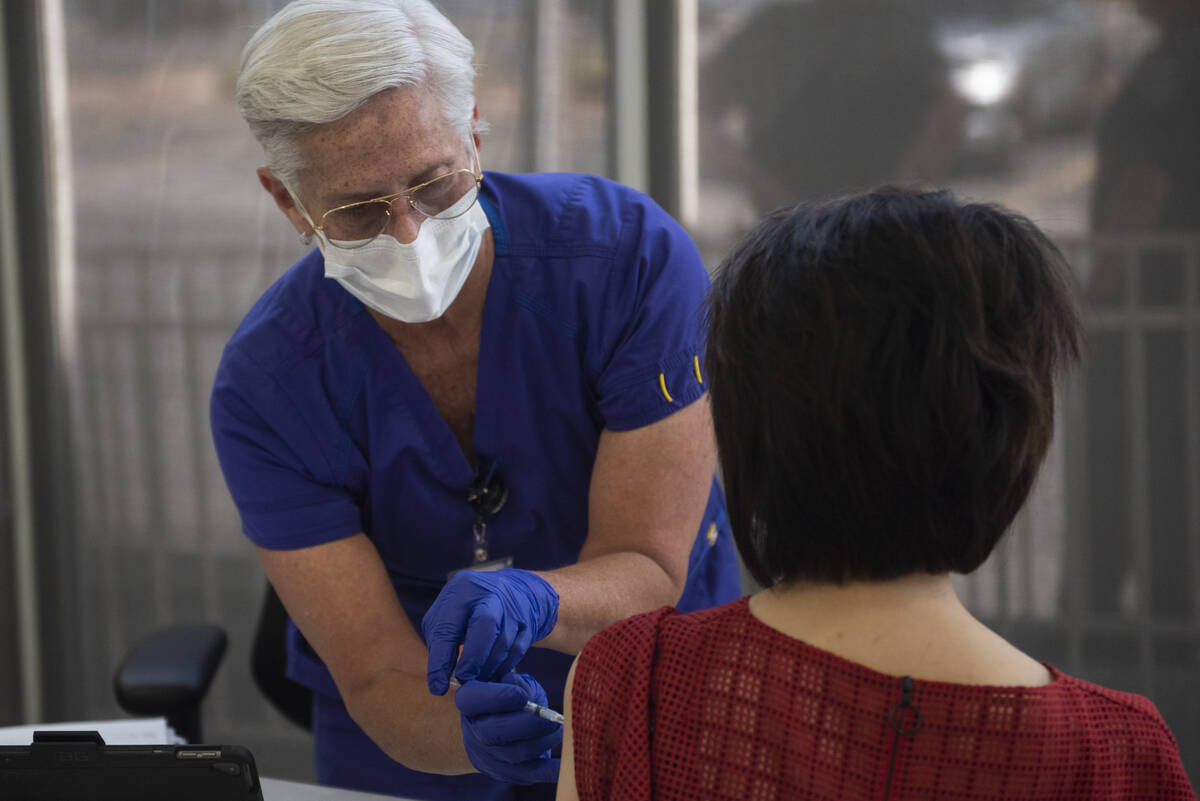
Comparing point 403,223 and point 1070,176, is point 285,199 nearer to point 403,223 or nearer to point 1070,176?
point 403,223

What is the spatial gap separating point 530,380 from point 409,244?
10.0 inches

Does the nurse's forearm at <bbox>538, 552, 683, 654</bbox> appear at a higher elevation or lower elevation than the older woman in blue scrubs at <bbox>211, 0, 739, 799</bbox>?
lower

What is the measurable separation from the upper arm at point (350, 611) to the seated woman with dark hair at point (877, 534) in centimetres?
53

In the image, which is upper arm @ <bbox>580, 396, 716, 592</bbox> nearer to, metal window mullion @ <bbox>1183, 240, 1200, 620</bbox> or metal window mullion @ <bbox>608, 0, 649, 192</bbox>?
metal window mullion @ <bbox>608, 0, 649, 192</bbox>

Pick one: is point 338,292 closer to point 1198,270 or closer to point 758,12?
point 758,12

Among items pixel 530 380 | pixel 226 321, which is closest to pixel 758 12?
pixel 530 380

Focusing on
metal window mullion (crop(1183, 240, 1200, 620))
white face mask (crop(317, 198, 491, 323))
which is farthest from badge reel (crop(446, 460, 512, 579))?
metal window mullion (crop(1183, 240, 1200, 620))

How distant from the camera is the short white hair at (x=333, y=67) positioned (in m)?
1.12

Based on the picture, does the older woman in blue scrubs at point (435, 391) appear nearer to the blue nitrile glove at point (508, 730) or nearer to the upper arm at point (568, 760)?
the blue nitrile glove at point (508, 730)

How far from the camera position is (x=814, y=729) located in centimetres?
76

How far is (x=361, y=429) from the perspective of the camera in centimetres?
136

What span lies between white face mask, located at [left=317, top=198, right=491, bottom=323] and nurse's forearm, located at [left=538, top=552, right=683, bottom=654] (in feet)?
1.18

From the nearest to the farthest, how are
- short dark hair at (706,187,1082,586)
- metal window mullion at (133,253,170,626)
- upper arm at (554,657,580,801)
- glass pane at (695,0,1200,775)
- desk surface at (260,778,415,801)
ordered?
short dark hair at (706,187,1082,586) < upper arm at (554,657,580,801) < desk surface at (260,778,415,801) < glass pane at (695,0,1200,775) < metal window mullion at (133,253,170,626)

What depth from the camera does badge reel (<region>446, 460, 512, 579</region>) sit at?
134 centimetres
